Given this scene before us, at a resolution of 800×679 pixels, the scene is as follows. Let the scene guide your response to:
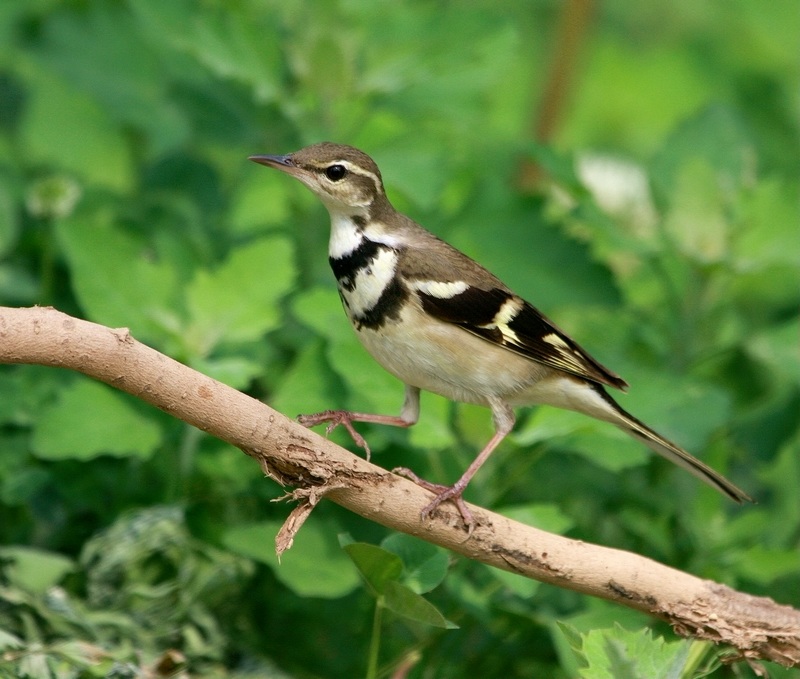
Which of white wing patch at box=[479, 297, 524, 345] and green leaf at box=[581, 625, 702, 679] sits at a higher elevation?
white wing patch at box=[479, 297, 524, 345]

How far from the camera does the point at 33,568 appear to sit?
3854 millimetres

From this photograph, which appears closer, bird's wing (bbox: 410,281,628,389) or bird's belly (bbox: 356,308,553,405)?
bird's belly (bbox: 356,308,553,405)

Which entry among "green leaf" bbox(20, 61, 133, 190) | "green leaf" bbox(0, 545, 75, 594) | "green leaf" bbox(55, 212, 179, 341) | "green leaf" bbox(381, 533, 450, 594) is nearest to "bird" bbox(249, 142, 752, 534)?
"green leaf" bbox(381, 533, 450, 594)

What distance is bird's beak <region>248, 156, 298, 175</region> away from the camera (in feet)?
12.5

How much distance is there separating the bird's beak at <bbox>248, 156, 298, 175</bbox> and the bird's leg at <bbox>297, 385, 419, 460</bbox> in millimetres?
814

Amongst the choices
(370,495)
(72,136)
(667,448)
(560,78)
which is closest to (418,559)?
(370,495)

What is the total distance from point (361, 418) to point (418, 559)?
691 mm

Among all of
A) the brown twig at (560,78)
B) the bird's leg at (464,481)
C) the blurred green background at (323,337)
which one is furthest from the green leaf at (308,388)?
the brown twig at (560,78)

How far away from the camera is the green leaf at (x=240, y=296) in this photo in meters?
4.32

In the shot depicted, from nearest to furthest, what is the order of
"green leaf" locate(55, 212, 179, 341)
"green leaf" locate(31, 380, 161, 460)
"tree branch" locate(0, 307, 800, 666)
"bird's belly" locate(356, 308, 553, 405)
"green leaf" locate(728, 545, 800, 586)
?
"tree branch" locate(0, 307, 800, 666) → "bird's belly" locate(356, 308, 553, 405) → "green leaf" locate(31, 380, 161, 460) → "green leaf" locate(728, 545, 800, 586) → "green leaf" locate(55, 212, 179, 341)

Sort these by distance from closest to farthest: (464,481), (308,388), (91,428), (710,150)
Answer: (464,481) → (91,428) → (308,388) → (710,150)

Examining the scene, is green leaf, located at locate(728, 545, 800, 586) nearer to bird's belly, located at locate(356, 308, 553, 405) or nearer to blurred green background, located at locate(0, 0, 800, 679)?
blurred green background, located at locate(0, 0, 800, 679)

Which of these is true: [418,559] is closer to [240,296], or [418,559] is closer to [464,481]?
[464,481]

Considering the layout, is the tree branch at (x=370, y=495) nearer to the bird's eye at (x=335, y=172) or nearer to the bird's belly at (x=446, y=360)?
the bird's belly at (x=446, y=360)
